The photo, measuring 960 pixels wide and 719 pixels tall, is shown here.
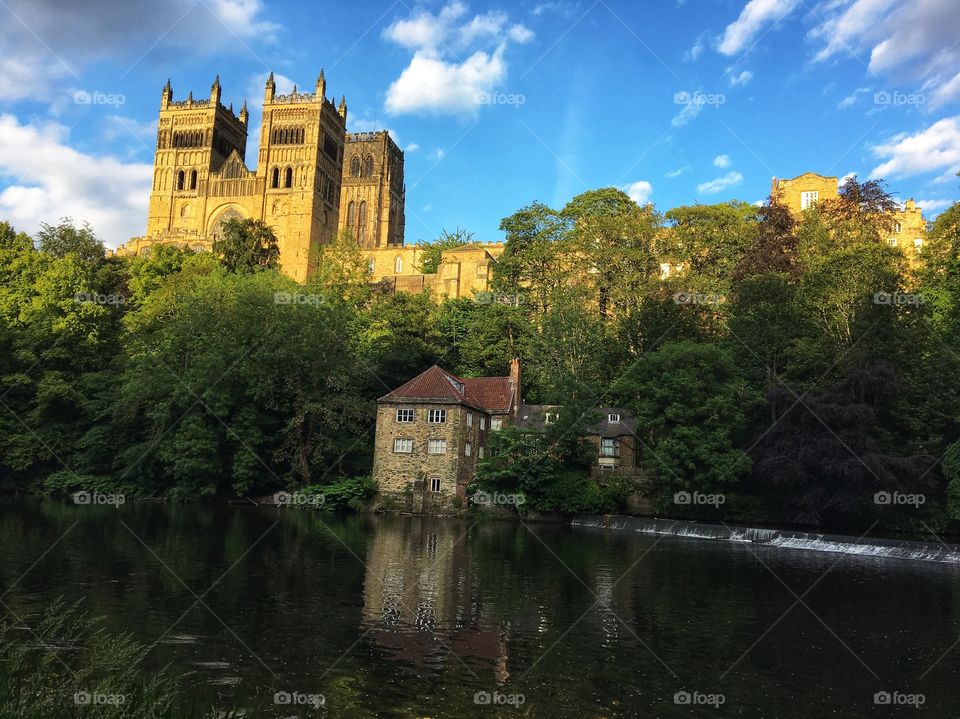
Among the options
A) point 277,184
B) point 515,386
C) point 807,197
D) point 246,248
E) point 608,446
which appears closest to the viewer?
point 608,446

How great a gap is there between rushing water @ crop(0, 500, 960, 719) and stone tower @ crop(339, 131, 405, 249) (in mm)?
116757

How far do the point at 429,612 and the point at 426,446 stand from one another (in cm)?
3134

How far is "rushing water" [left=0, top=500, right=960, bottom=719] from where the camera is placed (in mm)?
13750

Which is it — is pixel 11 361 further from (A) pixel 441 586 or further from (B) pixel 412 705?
(B) pixel 412 705

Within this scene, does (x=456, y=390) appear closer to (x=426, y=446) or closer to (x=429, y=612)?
(x=426, y=446)

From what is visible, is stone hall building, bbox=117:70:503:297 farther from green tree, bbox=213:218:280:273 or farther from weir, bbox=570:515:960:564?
weir, bbox=570:515:960:564

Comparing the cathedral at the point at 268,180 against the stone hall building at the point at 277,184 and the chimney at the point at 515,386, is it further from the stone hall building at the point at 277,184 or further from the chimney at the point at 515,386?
the chimney at the point at 515,386

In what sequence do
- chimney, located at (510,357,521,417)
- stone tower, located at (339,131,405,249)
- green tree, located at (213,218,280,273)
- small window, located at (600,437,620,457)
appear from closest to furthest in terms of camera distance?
small window, located at (600,437,620,457), chimney, located at (510,357,521,417), green tree, located at (213,218,280,273), stone tower, located at (339,131,405,249)

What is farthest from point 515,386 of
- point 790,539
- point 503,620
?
point 503,620

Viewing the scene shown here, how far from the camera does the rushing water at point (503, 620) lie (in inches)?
541

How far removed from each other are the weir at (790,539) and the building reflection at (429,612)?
14730 millimetres

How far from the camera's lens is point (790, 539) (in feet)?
129

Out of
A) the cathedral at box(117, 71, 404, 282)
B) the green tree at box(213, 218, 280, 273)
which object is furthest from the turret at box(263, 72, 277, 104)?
the green tree at box(213, 218, 280, 273)

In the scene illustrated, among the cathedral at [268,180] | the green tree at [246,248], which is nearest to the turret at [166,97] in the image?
the cathedral at [268,180]
